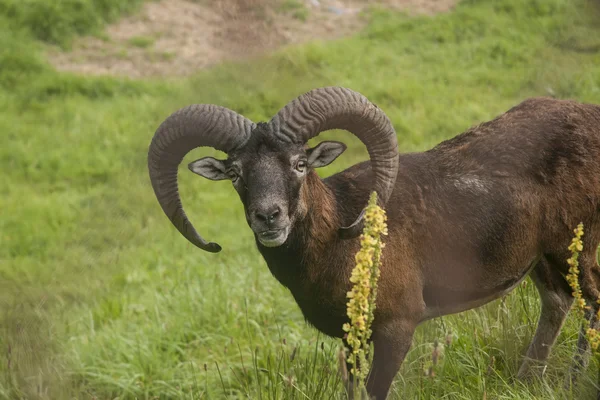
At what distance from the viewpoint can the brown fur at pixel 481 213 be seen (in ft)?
17.4

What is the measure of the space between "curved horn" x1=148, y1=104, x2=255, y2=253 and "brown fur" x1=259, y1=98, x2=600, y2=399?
54cm

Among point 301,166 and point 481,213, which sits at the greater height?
point 301,166

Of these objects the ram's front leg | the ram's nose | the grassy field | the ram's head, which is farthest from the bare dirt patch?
the ram's nose

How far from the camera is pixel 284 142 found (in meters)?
4.97

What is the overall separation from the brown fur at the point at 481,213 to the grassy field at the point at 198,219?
0.31m

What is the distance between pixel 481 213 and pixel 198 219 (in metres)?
6.05

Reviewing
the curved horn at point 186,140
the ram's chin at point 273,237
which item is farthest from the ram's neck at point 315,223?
the curved horn at point 186,140

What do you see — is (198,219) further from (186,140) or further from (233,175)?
(233,175)

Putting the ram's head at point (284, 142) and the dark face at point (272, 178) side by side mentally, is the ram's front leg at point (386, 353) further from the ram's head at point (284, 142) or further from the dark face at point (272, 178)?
the dark face at point (272, 178)

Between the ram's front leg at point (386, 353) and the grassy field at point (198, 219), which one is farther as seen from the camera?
the grassy field at point (198, 219)

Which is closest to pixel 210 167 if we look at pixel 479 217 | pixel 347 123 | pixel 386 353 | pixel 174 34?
pixel 347 123

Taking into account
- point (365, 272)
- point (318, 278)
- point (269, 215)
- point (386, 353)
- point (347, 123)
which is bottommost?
point (386, 353)

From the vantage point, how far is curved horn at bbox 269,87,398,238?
498cm

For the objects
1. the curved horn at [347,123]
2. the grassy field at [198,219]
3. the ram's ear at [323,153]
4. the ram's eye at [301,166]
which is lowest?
the grassy field at [198,219]
